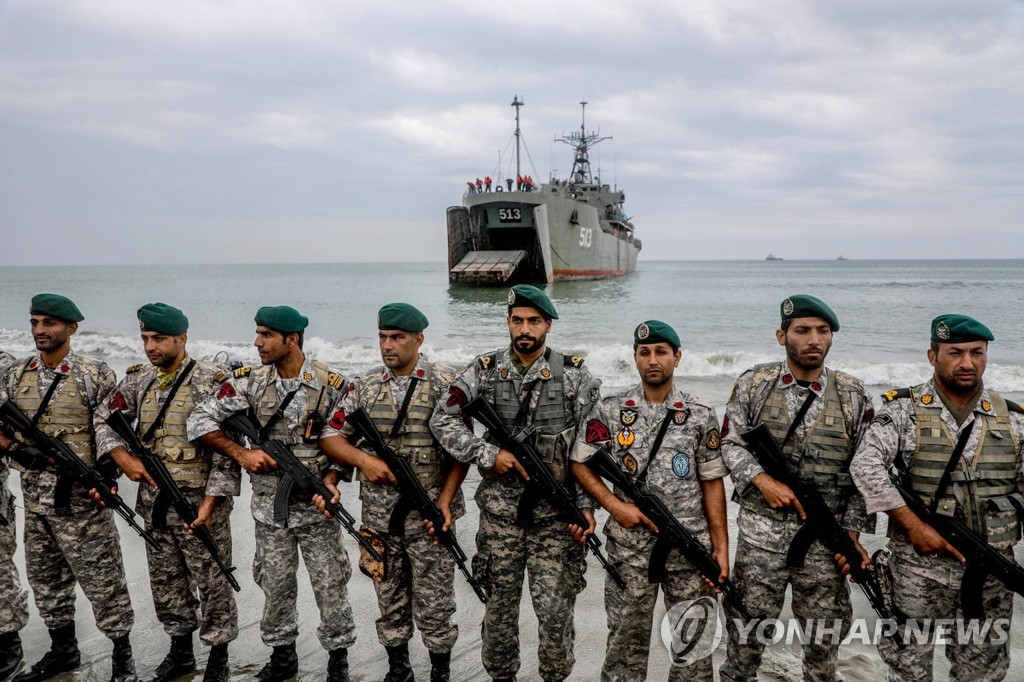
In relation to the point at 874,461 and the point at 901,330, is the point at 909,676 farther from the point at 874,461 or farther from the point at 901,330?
the point at 901,330

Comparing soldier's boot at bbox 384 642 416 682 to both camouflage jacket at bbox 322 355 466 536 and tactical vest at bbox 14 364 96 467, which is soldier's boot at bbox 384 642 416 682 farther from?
tactical vest at bbox 14 364 96 467

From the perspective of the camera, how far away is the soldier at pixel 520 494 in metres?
3.11

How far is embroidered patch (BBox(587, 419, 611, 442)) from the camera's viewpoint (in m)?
2.99

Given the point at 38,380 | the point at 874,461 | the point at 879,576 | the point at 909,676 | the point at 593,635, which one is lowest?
the point at 593,635

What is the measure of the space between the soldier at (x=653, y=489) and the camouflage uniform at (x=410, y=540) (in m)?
0.84

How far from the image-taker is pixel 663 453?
2.97 m

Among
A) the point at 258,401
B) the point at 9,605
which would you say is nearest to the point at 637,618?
the point at 258,401

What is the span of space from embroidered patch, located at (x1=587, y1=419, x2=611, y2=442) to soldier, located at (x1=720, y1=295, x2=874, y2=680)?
588 millimetres

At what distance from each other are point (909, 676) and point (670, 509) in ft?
4.10

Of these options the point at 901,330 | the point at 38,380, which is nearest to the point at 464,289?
the point at 901,330

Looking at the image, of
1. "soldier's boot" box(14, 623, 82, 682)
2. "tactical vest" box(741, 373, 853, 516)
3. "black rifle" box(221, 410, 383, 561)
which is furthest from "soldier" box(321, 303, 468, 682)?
"soldier's boot" box(14, 623, 82, 682)

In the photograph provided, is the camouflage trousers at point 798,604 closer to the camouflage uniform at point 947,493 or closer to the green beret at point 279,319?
the camouflage uniform at point 947,493

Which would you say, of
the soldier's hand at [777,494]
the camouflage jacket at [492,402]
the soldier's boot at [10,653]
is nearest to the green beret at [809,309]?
the soldier's hand at [777,494]

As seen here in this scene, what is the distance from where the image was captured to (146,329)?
11.2ft
